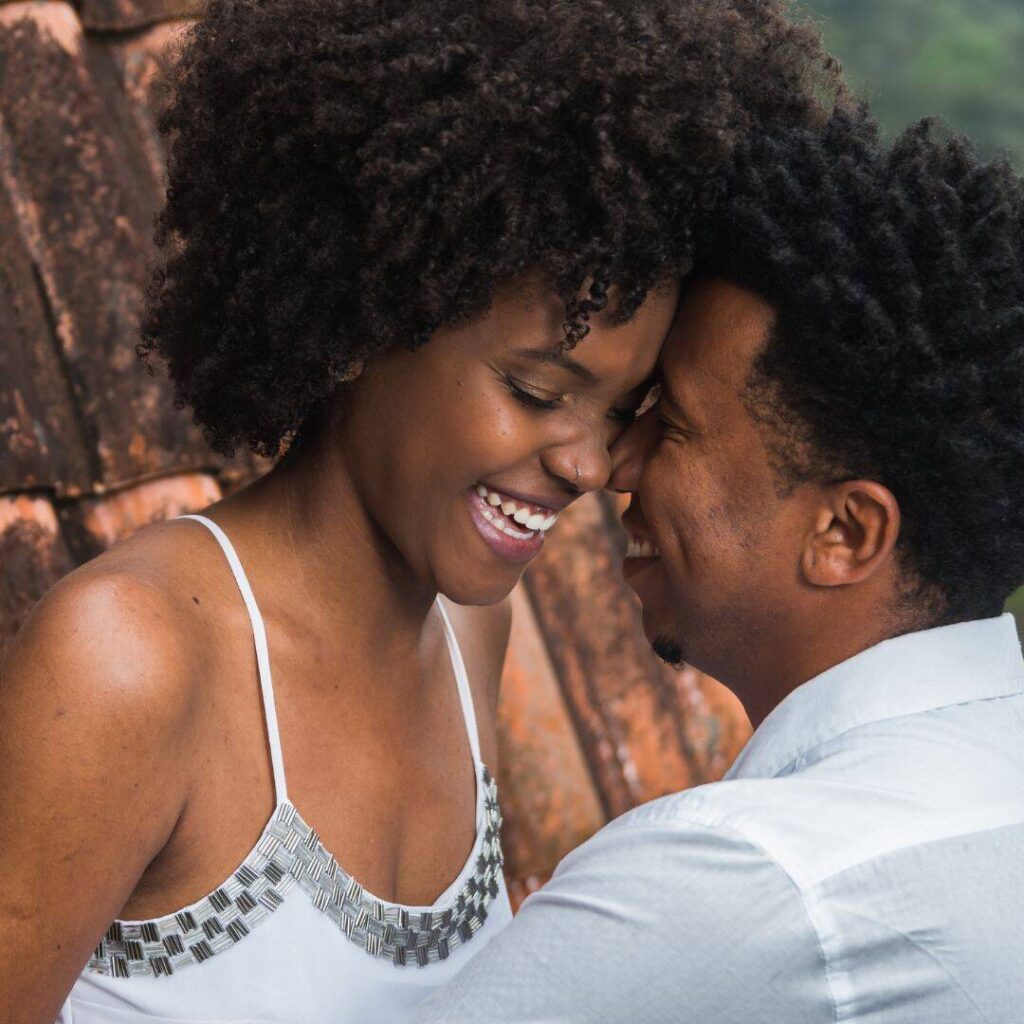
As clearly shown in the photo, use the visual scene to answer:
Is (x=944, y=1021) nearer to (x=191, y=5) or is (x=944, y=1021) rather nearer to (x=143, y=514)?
(x=143, y=514)

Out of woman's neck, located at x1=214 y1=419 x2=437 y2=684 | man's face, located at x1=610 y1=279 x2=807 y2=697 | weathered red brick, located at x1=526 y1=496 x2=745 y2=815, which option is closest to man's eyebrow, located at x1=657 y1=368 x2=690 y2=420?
man's face, located at x1=610 y1=279 x2=807 y2=697

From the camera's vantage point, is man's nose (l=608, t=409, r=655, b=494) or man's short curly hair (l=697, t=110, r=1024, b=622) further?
man's nose (l=608, t=409, r=655, b=494)

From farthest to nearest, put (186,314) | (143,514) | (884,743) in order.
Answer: (143,514), (186,314), (884,743)

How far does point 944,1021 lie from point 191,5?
2.39 m

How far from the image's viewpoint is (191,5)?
2941mm

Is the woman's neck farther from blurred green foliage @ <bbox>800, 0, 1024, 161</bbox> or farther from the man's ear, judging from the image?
blurred green foliage @ <bbox>800, 0, 1024, 161</bbox>

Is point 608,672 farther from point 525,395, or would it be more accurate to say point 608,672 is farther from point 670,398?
point 525,395

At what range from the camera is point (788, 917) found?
1.56 metres

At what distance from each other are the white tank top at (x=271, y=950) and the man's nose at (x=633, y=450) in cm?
59

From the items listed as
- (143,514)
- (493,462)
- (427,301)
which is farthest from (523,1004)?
(143,514)

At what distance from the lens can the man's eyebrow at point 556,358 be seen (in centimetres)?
196

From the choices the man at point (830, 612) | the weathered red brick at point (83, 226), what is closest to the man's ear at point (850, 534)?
the man at point (830, 612)

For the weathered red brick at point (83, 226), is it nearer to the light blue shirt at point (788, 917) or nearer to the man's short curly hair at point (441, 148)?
the man's short curly hair at point (441, 148)

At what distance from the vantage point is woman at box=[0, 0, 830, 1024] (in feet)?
5.73
